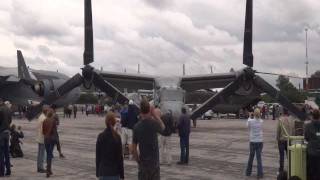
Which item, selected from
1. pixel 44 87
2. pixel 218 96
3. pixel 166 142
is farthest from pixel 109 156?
pixel 44 87

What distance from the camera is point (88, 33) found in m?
28.0

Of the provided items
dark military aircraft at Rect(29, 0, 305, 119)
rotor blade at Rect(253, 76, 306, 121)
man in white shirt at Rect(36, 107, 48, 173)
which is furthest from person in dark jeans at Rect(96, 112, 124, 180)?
rotor blade at Rect(253, 76, 306, 121)

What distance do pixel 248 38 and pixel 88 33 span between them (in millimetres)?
8910

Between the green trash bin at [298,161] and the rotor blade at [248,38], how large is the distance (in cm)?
1829

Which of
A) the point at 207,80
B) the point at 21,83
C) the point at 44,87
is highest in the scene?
the point at 21,83

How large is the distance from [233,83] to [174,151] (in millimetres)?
10513

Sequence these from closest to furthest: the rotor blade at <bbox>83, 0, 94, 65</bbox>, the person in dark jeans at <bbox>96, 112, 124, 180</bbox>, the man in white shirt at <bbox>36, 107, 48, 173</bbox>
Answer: the person in dark jeans at <bbox>96, 112, 124, 180</bbox>, the man in white shirt at <bbox>36, 107, 48, 173</bbox>, the rotor blade at <bbox>83, 0, 94, 65</bbox>

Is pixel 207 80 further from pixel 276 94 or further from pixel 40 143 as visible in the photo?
pixel 40 143

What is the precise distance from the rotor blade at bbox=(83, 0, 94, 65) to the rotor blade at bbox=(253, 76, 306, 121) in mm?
9382

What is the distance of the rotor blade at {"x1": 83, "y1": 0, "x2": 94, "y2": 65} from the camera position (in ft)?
92.0

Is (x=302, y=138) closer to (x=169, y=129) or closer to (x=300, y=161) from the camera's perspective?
(x=300, y=161)

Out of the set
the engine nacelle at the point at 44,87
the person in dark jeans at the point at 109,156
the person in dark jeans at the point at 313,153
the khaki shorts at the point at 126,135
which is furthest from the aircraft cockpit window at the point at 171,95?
the person in dark jeans at the point at 109,156

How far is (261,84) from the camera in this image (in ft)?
90.8

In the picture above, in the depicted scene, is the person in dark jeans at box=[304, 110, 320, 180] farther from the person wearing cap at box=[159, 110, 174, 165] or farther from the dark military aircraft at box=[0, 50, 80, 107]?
the dark military aircraft at box=[0, 50, 80, 107]
